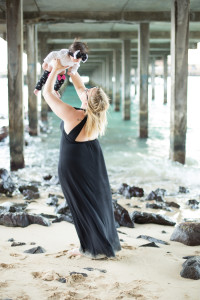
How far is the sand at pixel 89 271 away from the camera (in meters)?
3.25

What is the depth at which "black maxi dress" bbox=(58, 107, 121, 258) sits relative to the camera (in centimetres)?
384

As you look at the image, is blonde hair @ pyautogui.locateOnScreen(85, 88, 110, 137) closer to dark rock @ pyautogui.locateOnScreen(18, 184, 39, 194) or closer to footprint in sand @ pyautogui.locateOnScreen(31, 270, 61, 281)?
footprint in sand @ pyautogui.locateOnScreen(31, 270, 61, 281)

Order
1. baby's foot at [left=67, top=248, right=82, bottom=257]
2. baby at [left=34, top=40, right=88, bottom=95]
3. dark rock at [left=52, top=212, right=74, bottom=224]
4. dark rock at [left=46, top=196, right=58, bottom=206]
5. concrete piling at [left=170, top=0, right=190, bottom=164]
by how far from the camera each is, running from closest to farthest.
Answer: baby at [left=34, top=40, right=88, bottom=95] < baby's foot at [left=67, top=248, right=82, bottom=257] < dark rock at [left=52, top=212, right=74, bottom=224] < dark rock at [left=46, top=196, right=58, bottom=206] < concrete piling at [left=170, top=0, right=190, bottom=164]

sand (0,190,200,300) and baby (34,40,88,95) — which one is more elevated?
baby (34,40,88,95)

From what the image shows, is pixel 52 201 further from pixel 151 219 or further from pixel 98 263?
pixel 98 263

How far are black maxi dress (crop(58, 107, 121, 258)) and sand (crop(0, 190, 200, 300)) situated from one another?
169mm

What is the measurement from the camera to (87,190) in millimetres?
3898

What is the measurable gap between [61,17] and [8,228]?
346 inches

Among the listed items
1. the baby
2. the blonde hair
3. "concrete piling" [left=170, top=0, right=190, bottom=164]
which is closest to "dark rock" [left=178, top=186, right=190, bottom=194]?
"concrete piling" [left=170, top=0, right=190, bottom=164]

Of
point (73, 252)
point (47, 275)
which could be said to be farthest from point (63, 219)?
point (47, 275)

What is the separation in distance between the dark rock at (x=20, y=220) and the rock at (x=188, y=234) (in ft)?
5.26

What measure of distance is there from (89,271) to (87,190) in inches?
28.8

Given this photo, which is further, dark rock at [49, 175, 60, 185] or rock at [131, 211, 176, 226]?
dark rock at [49, 175, 60, 185]

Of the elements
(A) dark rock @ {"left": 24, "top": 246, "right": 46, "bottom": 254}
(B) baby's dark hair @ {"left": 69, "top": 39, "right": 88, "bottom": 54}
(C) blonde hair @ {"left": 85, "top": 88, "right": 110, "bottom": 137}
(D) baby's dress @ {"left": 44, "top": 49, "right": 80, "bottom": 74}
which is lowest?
(A) dark rock @ {"left": 24, "top": 246, "right": 46, "bottom": 254}
